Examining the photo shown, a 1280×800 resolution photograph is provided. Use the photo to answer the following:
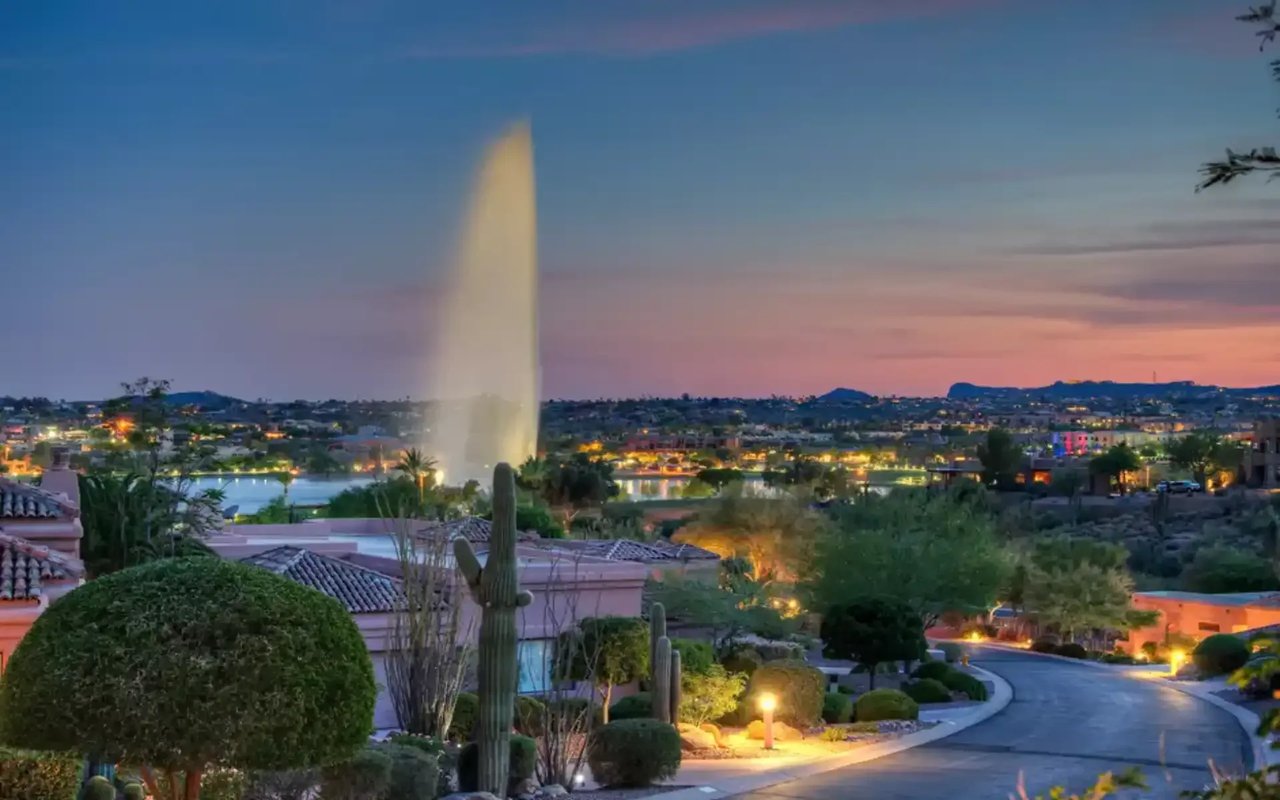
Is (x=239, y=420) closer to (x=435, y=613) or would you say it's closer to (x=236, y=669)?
(x=435, y=613)

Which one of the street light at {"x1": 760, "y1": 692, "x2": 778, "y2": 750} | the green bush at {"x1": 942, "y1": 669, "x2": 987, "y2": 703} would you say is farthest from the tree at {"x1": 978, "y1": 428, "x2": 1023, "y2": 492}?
the street light at {"x1": 760, "y1": 692, "x2": 778, "y2": 750}

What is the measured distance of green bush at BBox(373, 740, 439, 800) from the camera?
61.4ft

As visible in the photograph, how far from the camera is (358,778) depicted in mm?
17328

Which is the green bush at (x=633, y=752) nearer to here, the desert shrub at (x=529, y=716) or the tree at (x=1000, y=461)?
the desert shrub at (x=529, y=716)

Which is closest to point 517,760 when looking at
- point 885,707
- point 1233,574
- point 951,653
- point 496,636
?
point 496,636

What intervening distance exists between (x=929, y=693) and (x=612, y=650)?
39.9 ft

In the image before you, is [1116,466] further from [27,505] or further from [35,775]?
[35,775]

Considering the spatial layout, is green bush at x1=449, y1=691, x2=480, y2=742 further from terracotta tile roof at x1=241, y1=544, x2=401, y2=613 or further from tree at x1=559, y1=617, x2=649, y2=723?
tree at x1=559, y1=617, x2=649, y2=723

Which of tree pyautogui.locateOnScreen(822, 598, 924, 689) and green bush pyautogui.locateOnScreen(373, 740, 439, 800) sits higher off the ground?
green bush pyautogui.locateOnScreen(373, 740, 439, 800)

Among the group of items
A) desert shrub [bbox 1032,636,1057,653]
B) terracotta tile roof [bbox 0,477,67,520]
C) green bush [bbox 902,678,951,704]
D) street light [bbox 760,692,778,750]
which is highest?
terracotta tile roof [bbox 0,477,67,520]

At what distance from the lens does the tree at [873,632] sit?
124ft

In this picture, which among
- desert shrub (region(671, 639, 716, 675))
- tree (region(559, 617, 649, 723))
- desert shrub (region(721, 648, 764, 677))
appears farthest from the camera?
desert shrub (region(721, 648, 764, 677))

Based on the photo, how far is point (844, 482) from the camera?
12181 centimetres

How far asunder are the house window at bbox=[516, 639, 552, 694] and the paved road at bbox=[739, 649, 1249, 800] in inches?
260
